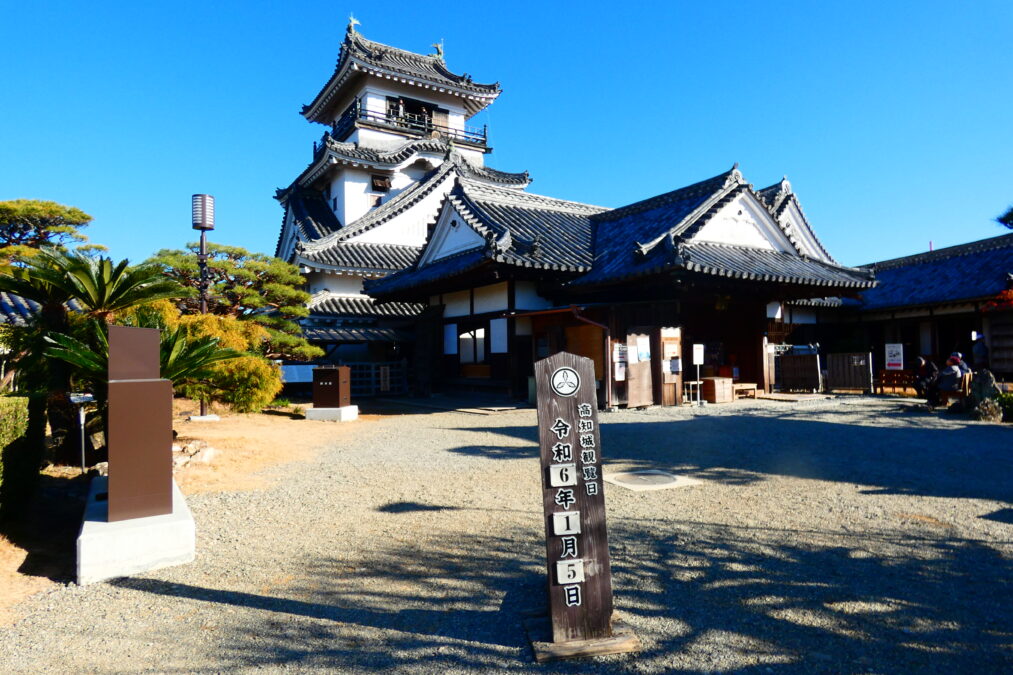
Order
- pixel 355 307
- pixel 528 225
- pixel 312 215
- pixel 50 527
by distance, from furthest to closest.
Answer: pixel 312 215
pixel 355 307
pixel 528 225
pixel 50 527

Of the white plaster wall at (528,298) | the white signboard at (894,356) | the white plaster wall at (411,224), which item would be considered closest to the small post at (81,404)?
the white plaster wall at (528,298)

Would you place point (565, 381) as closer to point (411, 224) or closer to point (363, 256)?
point (363, 256)

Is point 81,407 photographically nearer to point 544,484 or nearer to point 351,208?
point 544,484

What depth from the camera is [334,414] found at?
41.7 ft

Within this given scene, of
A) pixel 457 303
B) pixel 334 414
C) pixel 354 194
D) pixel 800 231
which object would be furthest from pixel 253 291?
pixel 800 231

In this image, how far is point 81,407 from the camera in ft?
23.2

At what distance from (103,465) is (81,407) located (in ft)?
2.60

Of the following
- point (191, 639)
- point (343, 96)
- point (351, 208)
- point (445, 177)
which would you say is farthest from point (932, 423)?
point (343, 96)

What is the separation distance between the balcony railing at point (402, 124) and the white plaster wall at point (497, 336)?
54.3 feet

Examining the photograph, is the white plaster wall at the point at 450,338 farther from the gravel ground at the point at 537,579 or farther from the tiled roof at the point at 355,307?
the gravel ground at the point at 537,579

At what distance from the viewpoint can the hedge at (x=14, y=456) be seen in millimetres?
4883

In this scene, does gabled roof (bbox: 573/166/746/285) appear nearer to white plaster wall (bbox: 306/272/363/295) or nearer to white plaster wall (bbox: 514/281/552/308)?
white plaster wall (bbox: 514/281/552/308)

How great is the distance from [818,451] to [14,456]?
9.51 m

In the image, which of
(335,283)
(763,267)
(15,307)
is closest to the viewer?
(15,307)
